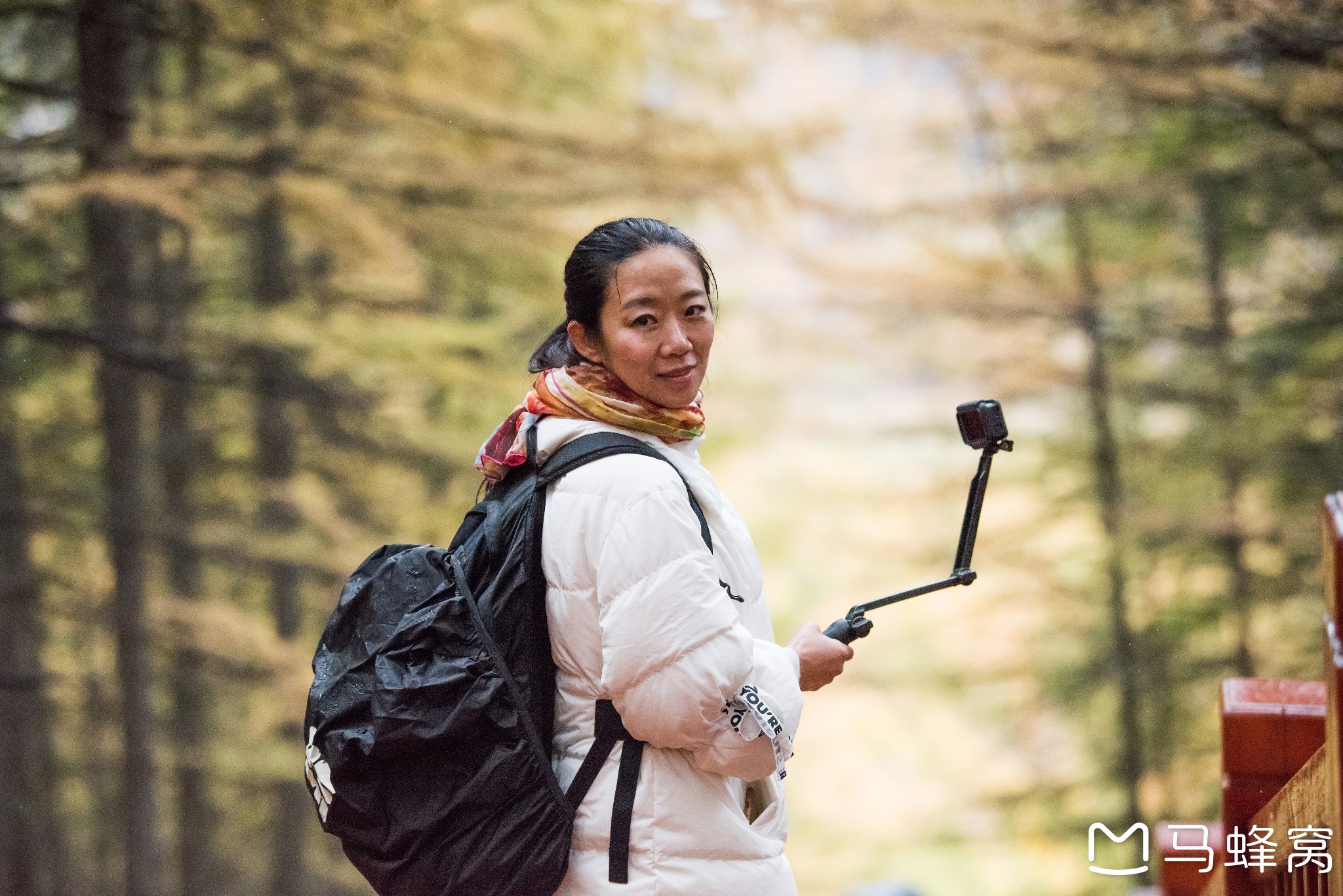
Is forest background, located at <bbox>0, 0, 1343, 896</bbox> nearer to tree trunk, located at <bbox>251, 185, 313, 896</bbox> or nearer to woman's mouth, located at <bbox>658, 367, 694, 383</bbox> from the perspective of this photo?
tree trunk, located at <bbox>251, 185, 313, 896</bbox>

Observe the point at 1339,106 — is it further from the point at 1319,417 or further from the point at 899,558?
the point at 899,558

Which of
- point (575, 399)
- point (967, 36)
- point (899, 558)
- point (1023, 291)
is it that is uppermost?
point (967, 36)

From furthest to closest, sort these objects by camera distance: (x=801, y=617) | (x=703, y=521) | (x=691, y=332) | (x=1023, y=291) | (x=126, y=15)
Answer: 1. (x=801, y=617)
2. (x=1023, y=291)
3. (x=126, y=15)
4. (x=691, y=332)
5. (x=703, y=521)

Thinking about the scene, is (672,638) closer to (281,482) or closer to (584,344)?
(584,344)

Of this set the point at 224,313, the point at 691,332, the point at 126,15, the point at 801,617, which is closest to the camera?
the point at 691,332

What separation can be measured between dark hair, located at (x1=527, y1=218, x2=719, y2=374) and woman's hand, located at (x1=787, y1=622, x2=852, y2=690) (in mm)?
516

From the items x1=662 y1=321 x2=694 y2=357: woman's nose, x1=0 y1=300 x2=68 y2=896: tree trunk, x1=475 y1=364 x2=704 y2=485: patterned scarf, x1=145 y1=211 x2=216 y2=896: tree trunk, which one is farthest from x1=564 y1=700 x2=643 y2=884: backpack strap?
x1=145 y1=211 x2=216 y2=896: tree trunk

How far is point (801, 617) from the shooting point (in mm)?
10406

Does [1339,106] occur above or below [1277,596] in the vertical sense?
above

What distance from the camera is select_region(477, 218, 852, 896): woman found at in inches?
55.0

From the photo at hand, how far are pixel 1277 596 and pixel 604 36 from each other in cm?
613

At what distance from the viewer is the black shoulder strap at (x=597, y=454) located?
59.6 inches

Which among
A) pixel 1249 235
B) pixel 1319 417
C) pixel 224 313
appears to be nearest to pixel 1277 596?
pixel 1319 417

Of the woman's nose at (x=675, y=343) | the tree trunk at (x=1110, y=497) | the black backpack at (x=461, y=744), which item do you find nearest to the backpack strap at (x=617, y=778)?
the black backpack at (x=461, y=744)
